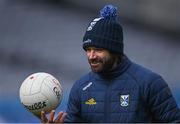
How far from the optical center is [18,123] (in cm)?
465

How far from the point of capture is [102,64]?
298cm

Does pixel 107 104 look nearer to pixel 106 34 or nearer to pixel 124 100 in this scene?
pixel 124 100

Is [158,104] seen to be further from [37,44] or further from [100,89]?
[37,44]

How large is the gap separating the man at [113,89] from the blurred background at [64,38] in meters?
1.66

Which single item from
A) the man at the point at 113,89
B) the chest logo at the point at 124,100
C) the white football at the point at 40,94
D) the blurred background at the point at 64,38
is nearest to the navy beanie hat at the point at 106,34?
the man at the point at 113,89

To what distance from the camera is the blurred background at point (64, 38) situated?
4.78 m

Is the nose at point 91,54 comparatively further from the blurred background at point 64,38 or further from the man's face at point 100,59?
the blurred background at point 64,38

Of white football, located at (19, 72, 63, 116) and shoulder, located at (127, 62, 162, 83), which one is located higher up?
shoulder, located at (127, 62, 162, 83)

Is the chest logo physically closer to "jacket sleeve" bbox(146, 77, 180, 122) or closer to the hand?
"jacket sleeve" bbox(146, 77, 180, 122)

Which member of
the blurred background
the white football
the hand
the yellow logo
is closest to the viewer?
the hand

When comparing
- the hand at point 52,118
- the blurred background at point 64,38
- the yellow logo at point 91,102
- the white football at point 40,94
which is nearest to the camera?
the hand at point 52,118

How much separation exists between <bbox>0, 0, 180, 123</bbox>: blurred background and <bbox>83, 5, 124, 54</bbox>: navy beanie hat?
166 cm

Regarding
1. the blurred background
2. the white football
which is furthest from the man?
the blurred background

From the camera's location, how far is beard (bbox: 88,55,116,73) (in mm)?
2965
